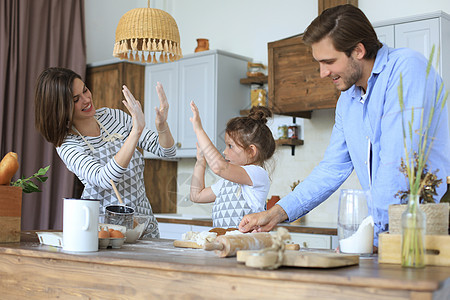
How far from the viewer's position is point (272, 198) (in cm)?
444

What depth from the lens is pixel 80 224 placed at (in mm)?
1609

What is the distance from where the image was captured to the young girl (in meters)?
2.55

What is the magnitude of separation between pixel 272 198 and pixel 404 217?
3.16m

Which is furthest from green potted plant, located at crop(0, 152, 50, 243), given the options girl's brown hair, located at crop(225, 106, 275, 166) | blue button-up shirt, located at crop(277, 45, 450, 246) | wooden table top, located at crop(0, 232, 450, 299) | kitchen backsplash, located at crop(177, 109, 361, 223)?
kitchen backsplash, located at crop(177, 109, 361, 223)

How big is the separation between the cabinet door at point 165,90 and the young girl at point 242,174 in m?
2.03

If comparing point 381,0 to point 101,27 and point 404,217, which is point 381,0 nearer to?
point 101,27

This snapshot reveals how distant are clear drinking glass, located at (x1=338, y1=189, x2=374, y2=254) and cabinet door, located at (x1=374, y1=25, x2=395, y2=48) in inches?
97.2

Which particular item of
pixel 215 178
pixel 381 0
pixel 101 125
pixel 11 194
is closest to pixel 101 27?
pixel 215 178

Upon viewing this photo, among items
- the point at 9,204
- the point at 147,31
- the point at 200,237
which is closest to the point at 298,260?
the point at 200,237

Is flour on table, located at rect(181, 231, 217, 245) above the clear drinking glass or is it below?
below

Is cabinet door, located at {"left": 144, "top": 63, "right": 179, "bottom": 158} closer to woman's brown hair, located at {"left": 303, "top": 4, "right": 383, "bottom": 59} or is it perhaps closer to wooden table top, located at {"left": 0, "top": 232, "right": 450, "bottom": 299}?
woman's brown hair, located at {"left": 303, "top": 4, "right": 383, "bottom": 59}

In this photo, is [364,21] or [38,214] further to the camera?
[38,214]

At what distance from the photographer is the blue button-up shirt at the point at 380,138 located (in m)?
1.66

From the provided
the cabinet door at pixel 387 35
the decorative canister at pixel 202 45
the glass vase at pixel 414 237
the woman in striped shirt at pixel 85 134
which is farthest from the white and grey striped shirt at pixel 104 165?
the decorative canister at pixel 202 45
